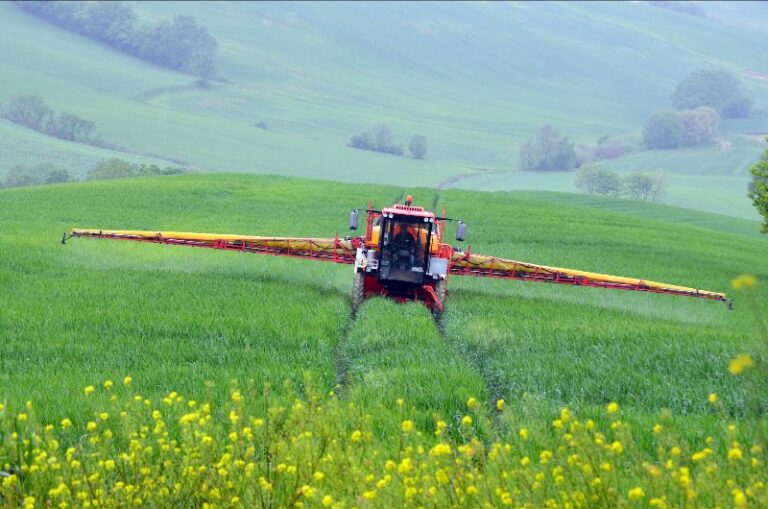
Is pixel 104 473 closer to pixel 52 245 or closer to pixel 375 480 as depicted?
pixel 375 480

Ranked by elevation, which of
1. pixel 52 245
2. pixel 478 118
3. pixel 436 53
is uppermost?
pixel 436 53

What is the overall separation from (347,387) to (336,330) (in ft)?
13.9

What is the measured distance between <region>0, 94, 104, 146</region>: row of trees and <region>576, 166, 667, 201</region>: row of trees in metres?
48.5

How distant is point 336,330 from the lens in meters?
17.4

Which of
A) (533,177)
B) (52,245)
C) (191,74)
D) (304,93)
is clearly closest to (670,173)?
(533,177)

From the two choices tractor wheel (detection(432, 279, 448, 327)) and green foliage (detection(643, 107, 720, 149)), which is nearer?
tractor wheel (detection(432, 279, 448, 327))

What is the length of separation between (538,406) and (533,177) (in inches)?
4078

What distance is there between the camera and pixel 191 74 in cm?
14588

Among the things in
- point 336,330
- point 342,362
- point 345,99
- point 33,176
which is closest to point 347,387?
point 342,362

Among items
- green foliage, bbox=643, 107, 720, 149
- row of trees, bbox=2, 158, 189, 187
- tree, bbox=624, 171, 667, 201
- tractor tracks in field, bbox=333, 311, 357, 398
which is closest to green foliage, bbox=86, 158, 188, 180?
row of trees, bbox=2, 158, 189, 187

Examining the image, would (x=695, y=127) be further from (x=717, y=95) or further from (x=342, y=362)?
(x=342, y=362)

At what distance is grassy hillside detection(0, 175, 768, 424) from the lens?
12750mm

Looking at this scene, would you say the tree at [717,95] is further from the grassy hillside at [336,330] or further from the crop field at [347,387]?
the crop field at [347,387]

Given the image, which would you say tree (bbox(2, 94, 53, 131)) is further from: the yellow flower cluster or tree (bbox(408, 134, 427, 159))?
the yellow flower cluster
